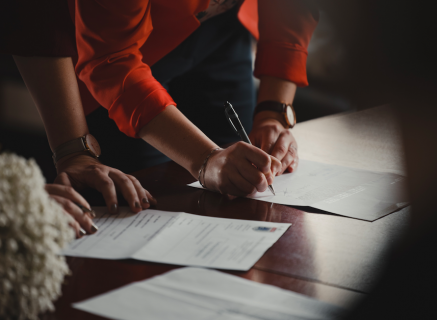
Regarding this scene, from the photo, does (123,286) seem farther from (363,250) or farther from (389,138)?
(389,138)

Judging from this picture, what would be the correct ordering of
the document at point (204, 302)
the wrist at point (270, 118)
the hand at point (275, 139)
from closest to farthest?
the document at point (204, 302) → the hand at point (275, 139) → the wrist at point (270, 118)

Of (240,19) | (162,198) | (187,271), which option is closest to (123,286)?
(187,271)

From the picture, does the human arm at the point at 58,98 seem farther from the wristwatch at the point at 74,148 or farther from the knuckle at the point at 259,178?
the knuckle at the point at 259,178

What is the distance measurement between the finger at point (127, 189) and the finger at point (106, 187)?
14mm

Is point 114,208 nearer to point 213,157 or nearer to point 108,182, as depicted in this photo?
point 108,182

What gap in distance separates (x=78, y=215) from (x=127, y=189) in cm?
14

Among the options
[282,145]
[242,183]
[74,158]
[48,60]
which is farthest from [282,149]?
[48,60]

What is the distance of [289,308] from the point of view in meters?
0.48

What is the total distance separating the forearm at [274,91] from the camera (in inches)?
48.9

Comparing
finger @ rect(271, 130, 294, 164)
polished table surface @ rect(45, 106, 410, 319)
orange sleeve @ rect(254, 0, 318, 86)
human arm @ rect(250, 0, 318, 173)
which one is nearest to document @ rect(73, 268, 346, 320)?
polished table surface @ rect(45, 106, 410, 319)

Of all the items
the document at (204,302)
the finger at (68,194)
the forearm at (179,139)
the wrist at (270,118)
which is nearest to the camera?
the document at (204,302)

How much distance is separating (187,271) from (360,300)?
22 centimetres

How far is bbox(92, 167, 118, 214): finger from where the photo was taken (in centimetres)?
79

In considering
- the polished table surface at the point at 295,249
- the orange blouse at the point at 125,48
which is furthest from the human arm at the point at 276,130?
the orange blouse at the point at 125,48
